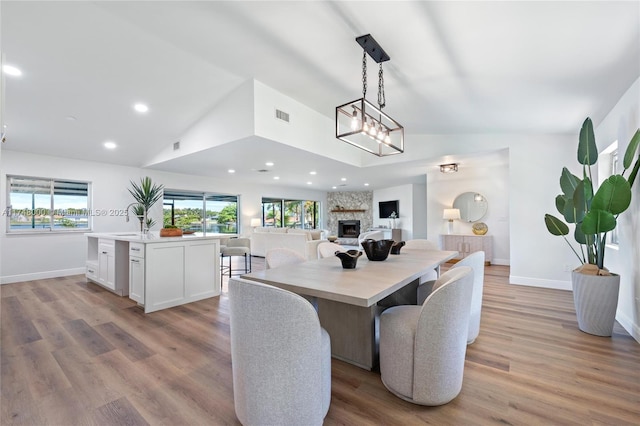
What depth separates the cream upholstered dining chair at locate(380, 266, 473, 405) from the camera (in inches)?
61.1

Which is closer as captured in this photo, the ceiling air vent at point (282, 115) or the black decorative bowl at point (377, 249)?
the black decorative bowl at point (377, 249)

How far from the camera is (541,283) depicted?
4.29 meters

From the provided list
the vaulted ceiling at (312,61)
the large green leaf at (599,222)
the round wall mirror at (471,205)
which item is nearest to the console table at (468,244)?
the round wall mirror at (471,205)

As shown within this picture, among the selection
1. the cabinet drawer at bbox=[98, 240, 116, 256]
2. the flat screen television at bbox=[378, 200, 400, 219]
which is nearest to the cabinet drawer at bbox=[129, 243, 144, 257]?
the cabinet drawer at bbox=[98, 240, 116, 256]

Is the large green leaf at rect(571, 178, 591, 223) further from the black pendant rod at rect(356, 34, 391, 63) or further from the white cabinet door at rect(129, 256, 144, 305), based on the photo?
the white cabinet door at rect(129, 256, 144, 305)

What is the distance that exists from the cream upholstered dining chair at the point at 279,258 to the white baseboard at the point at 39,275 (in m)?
5.37

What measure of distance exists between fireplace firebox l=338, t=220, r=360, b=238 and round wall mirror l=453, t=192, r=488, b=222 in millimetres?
4895

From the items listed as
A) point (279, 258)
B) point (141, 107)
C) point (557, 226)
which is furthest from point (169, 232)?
point (557, 226)

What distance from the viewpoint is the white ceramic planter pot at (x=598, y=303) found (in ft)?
8.37

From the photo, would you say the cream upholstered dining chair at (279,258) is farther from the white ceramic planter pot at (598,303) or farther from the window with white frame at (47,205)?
the window with white frame at (47,205)

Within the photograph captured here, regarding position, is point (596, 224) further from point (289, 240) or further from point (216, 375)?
point (289, 240)

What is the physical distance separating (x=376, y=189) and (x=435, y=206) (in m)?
3.65

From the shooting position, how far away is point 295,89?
3.79m

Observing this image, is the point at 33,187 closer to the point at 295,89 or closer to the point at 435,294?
the point at 295,89
